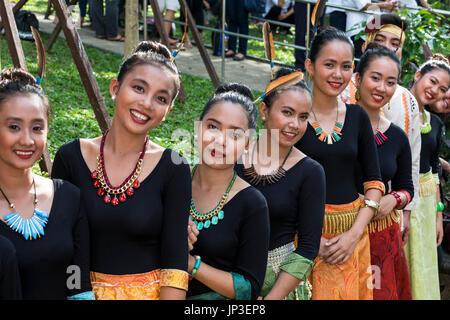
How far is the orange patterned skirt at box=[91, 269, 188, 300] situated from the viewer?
2.39m

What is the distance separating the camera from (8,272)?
2021 millimetres

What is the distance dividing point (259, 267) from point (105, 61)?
23.1ft

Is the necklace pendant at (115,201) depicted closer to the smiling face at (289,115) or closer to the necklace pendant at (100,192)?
the necklace pendant at (100,192)

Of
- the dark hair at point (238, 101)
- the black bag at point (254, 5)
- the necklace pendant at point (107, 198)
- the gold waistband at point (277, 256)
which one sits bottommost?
the gold waistband at point (277, 256)

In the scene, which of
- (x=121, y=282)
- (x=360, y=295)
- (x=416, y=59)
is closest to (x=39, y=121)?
(x=121, y=282)

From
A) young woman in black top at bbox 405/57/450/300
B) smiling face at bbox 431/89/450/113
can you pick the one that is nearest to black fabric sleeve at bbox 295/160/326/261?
young woman in black top at bbox 405/57/450/300

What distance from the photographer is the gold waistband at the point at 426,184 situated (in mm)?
4172

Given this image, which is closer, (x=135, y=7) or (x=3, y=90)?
(x=3, y=90)

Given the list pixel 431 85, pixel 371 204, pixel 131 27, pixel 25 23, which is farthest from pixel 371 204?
pixel 25 23

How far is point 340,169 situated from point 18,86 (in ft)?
5.61

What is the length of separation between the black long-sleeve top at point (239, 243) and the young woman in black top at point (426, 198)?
195 cm

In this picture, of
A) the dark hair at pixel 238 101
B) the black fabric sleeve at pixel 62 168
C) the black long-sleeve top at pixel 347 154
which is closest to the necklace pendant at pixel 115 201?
the black fabric sleeve at pixel 62 168

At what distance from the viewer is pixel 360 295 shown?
3.37 metres

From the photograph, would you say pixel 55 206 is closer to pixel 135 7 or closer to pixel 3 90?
pixel 3 90
